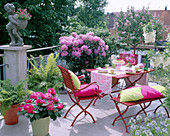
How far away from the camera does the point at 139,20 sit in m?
8.74

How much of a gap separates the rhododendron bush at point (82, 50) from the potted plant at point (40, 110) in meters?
2.67

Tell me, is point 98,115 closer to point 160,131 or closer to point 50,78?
point 50,78

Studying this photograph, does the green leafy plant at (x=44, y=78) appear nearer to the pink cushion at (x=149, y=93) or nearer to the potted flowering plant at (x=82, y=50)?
the potted flowering plant at (x=82, y=50)

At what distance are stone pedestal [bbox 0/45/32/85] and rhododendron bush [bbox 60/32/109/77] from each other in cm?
204

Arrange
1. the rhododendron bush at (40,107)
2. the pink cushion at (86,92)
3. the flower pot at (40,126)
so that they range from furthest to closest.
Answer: the pink cushion at (86,92) < the flower pot at (40,126) < the rhododendron bush at (40,107)

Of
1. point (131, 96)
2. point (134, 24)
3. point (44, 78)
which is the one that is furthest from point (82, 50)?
point (134, 24)

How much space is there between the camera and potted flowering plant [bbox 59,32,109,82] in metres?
5.55

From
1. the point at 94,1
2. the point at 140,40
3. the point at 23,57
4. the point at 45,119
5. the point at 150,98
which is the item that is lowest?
the point at 45,119

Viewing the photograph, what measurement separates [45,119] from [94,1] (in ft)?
65.7

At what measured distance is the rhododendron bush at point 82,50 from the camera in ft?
18.2

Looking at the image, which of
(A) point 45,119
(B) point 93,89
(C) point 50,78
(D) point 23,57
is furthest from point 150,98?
(D) point 23,57

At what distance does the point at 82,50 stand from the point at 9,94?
2783 millimetres

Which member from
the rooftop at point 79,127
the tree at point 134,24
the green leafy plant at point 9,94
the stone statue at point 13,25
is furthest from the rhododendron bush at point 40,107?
the tree at point 134,24

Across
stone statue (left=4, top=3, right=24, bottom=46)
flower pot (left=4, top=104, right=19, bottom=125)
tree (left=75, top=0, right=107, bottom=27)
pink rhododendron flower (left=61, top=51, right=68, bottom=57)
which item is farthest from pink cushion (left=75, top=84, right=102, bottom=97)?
tree (left=75, top=0, right=107, bottom=27)
